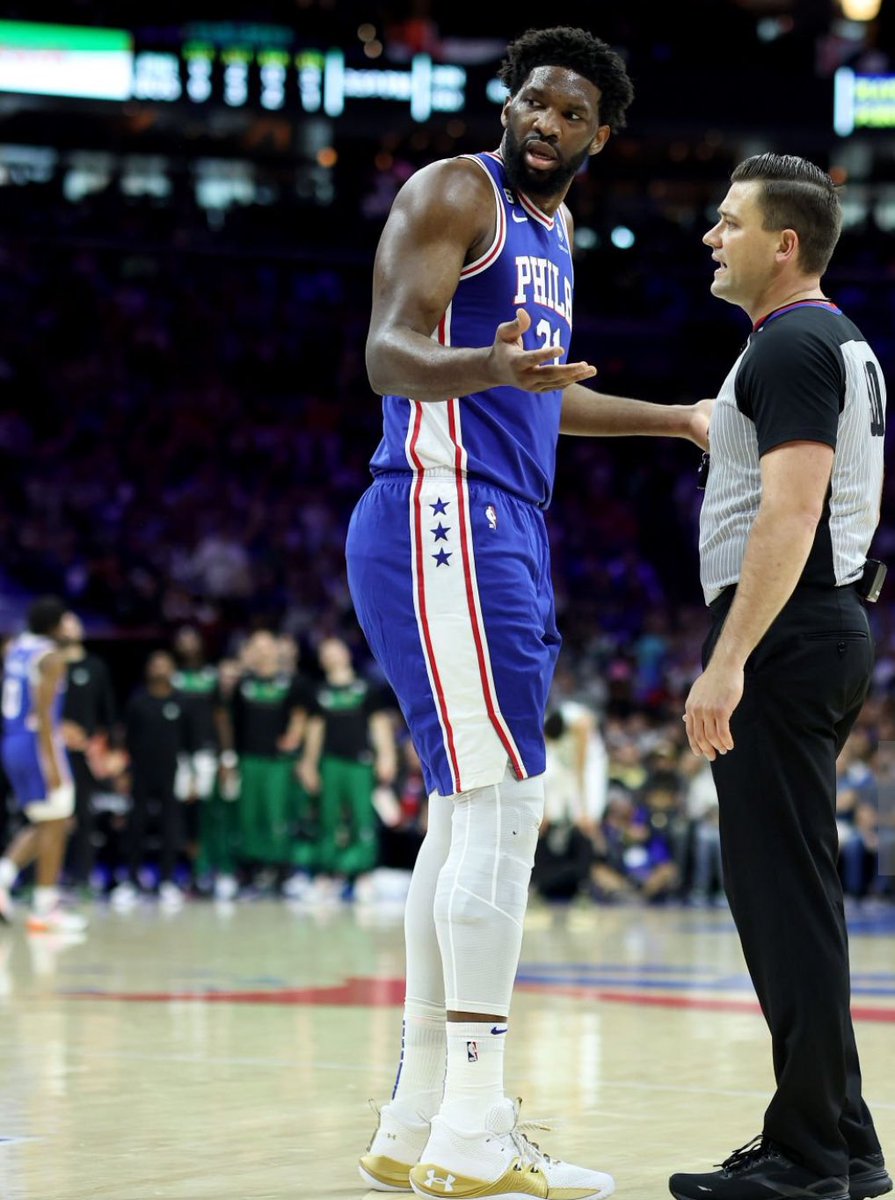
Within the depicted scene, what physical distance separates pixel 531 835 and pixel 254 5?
22.0m

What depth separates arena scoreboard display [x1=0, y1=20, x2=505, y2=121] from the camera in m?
22.2

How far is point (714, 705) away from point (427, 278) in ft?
3.42

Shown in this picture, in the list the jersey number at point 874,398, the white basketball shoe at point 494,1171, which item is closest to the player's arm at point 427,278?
the jersey number at point 874,398

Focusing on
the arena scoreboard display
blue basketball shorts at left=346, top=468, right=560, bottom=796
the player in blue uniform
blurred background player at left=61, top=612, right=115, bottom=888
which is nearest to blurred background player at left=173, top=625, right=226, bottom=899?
blurred background player at left=61, top=612, right=115, bottom=888

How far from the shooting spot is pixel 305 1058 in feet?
17.2

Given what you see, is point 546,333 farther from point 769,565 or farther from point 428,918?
point 428,918

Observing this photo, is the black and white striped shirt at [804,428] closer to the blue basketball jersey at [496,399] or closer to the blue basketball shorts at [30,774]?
the blue basketball jersey at [496,399]

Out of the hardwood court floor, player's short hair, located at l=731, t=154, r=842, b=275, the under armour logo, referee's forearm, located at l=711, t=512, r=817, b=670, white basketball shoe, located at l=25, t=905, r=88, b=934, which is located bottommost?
white basketball shoe, located at l=25, t=905, r=88, b=934

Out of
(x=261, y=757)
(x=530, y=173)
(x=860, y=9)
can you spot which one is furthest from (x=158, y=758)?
(x=860, y=9)

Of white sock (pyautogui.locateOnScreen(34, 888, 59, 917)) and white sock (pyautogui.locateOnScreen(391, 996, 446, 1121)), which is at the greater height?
white sock (pyautogui.locateOnScreen(391, 996, 446, 1121))

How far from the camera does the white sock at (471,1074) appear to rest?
3.33 meters

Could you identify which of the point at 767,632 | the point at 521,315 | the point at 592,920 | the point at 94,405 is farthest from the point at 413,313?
the point at 94,405

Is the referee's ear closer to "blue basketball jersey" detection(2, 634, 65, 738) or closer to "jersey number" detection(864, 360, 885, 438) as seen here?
"jersey number" detection(864, 360, 885, 438)

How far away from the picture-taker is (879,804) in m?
13.9
